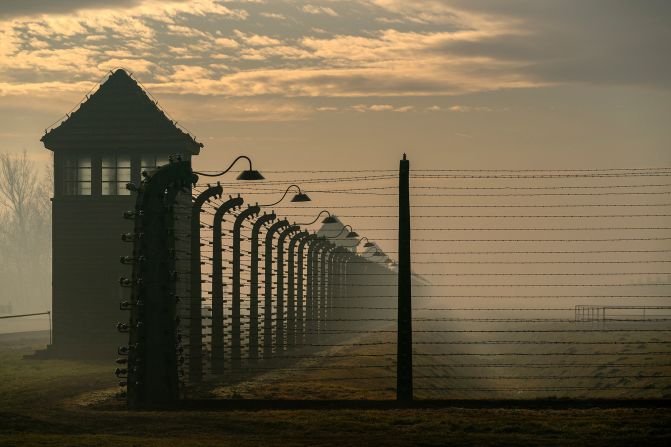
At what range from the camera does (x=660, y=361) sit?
3881 cm

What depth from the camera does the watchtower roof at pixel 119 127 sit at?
122 feet

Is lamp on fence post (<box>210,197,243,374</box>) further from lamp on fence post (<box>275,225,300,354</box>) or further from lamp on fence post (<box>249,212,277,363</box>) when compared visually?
lamp on fence post (<box>275,225,300,354</box>)

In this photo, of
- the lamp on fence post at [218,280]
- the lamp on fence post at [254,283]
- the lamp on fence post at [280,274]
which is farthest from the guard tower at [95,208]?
the lamp on fence post at [218,280]

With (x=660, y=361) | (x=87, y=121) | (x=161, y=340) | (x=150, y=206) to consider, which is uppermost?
(x=87, y=121)

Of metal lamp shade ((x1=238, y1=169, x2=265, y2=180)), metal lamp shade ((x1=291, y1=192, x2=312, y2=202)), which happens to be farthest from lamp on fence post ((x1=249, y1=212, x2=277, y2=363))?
metal lamp shade ((x1=238, y1=169, x2=265, y2=180))

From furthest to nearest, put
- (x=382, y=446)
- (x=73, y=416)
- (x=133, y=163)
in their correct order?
(x=133, y=163) < (x=73, y=416) < (x=382, y=446)

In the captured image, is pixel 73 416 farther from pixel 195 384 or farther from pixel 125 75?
pixel 125 75

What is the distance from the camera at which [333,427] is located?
15578mm

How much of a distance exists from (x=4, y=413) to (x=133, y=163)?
20233 millimetres

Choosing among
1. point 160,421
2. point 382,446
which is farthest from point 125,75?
point 382,446

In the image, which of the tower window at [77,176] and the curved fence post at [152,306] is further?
the tower window at [77,176]

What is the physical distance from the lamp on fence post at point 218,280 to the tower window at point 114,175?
1329 cm

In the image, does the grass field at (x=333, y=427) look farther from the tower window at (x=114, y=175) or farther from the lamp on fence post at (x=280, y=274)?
the tower window at (x=114, y=175)

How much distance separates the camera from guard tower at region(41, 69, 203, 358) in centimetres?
3712
